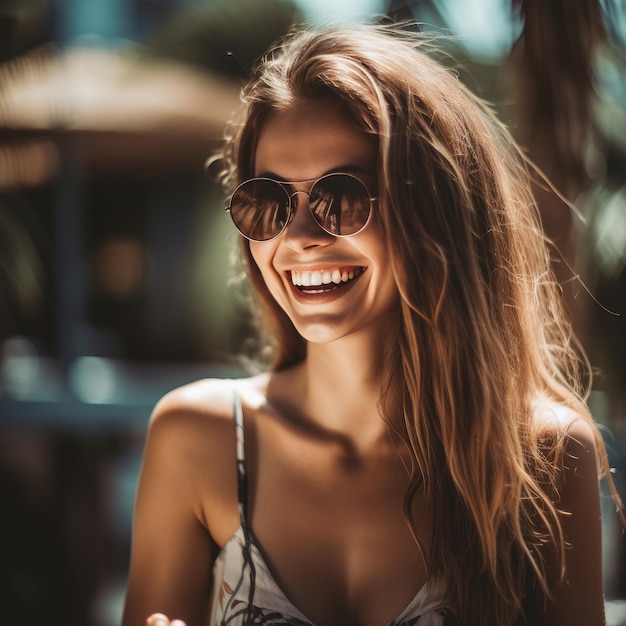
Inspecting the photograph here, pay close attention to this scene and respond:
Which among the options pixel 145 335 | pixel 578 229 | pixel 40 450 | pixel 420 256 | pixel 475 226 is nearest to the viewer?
pixel 420 256

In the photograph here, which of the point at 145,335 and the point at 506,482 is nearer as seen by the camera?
the point at 506,482

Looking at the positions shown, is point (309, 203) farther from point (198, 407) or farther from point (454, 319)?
point (198, 407)

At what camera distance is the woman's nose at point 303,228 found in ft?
4.99

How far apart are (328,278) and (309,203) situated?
16 centimetres

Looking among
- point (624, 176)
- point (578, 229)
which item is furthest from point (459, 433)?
point (624, 176)

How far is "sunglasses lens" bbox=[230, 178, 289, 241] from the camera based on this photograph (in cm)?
156

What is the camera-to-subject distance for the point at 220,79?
4.25 m

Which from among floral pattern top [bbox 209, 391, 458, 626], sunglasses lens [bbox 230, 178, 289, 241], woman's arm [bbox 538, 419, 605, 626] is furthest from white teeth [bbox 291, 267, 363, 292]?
woman's arm [bbox 538, 419, 605, 626]

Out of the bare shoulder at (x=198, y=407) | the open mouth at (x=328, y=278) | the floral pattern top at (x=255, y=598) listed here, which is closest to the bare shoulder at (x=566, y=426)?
the floral pattern top at (x=255, y=598)

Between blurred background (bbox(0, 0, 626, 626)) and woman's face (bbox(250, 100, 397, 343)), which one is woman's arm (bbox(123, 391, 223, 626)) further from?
blurred background (bbox(0, 0, 626, 626))

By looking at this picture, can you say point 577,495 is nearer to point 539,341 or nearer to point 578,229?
point 539,341

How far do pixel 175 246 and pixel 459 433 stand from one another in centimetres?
534

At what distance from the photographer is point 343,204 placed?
1.48 m

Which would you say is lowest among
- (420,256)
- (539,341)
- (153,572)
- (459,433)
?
(153,572)
